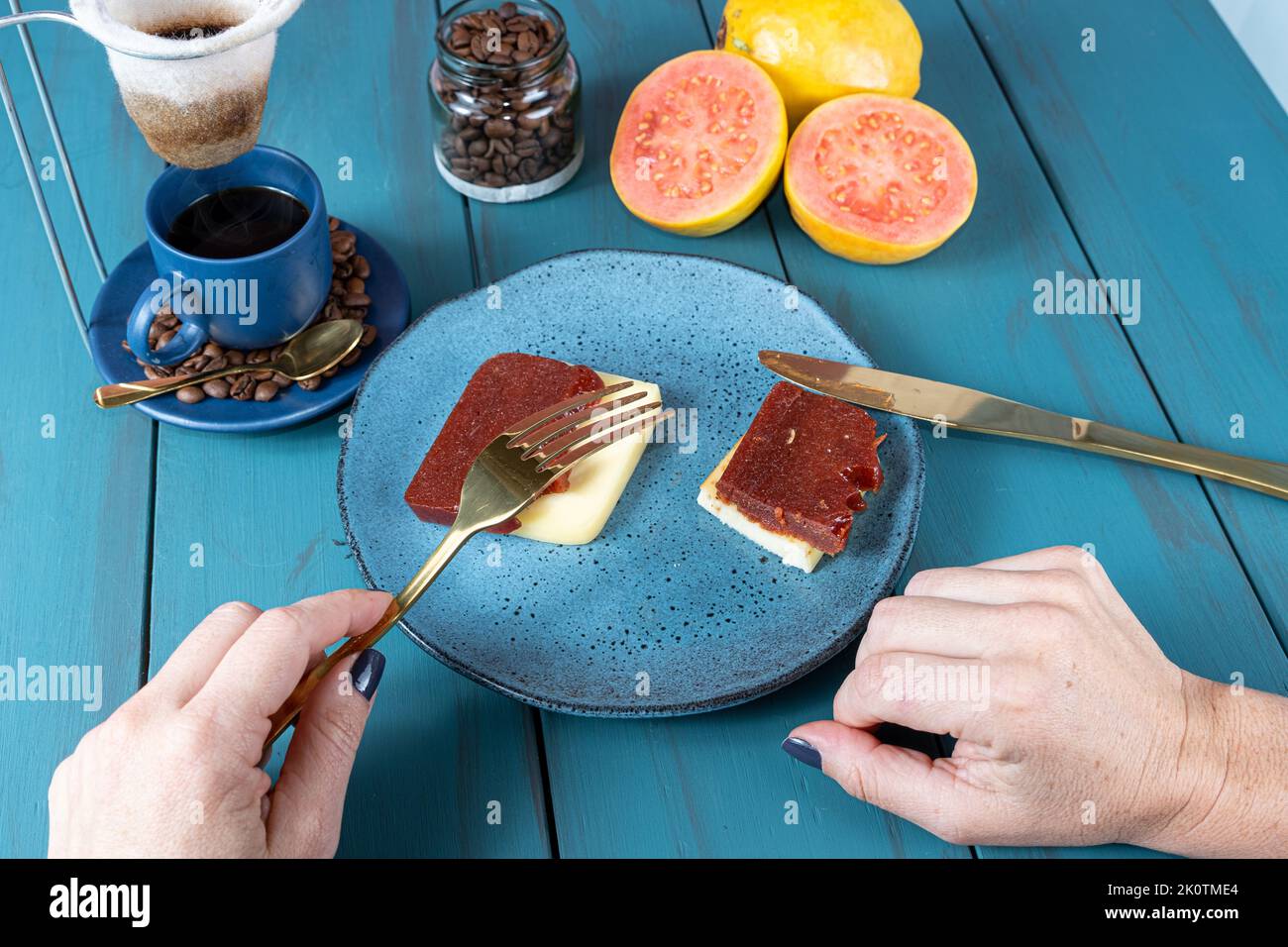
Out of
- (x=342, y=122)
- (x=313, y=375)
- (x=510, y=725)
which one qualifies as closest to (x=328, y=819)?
(x=510, y=725)

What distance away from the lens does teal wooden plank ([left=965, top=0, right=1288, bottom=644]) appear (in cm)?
123

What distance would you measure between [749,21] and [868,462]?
65 centimetres

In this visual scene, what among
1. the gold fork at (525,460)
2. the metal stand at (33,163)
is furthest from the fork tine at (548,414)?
the metal stand at (33,163)

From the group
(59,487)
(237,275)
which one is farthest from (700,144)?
(59,487)

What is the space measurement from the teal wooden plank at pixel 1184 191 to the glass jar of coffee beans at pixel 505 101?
0.65 metres

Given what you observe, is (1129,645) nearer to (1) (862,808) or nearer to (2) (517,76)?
(1) (862,808)

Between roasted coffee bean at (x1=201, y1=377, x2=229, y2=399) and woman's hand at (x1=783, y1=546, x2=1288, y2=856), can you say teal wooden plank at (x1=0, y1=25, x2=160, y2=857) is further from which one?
woman's hand at (x1=783, y1=546, x2=1288, y2=856)

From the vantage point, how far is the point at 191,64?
0.93 metres

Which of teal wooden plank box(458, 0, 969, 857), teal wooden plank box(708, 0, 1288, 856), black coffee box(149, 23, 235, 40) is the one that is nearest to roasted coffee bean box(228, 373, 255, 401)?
black coffee box(149, 23, 235, 40)

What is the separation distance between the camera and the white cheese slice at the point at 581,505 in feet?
3.44

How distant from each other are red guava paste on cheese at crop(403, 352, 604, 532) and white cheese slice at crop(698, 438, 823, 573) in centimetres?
14

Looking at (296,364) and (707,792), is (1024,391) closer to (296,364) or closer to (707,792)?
(707,792)

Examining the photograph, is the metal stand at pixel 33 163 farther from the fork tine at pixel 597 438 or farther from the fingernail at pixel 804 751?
the fingernail at pixel 804 751

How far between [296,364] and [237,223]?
0.50 ft
